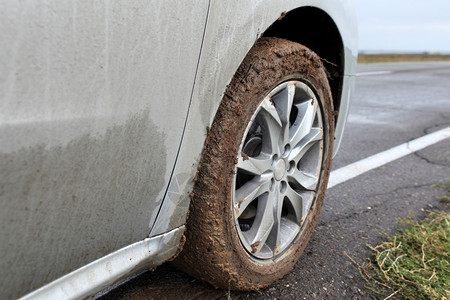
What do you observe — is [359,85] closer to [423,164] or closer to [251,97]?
[423,164]

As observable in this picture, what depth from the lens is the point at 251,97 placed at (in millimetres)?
1493

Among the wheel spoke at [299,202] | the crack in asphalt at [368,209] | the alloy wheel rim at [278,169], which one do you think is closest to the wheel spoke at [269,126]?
the alloy wheel rim at [278,169]

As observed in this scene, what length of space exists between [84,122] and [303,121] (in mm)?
1049

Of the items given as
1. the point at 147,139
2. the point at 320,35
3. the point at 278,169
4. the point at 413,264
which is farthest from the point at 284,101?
the point at 413,264

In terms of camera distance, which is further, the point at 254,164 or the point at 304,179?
the point at 304,179

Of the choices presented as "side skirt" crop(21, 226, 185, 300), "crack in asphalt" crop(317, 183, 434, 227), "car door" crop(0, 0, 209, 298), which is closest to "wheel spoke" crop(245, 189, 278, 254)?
"side skirt" crop(21, 226, 185, 300)

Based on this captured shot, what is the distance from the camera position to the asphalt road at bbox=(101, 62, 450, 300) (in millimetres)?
1838

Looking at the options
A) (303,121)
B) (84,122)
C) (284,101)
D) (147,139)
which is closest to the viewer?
(84,122)

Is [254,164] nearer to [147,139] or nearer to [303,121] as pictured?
[303,121]

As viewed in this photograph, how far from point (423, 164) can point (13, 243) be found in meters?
3.55

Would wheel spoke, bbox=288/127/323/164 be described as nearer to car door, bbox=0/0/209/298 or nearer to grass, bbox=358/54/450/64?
car door, bbox=0/0/209/298

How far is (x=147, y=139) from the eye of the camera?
1171mm

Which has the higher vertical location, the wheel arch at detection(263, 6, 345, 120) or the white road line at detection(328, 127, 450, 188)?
the wheel arch at detection(263, 6, 345, 120)

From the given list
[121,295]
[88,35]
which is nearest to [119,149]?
[88,35]
